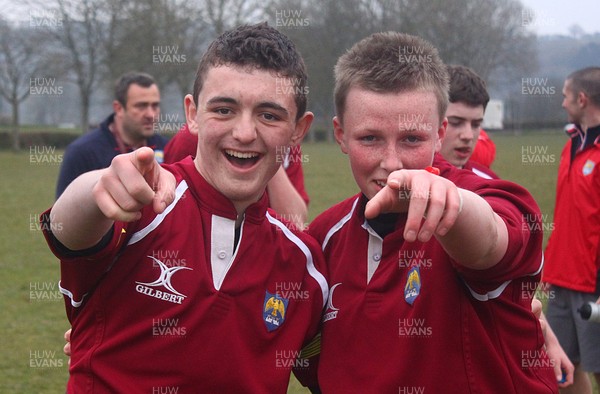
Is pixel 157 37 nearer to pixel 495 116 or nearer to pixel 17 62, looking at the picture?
pixel 17 62

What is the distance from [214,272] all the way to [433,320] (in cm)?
76

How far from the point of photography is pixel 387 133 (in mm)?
2402

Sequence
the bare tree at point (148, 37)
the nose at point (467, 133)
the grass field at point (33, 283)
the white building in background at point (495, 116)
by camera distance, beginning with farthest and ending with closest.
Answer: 1. the white building in background at point (495, 116)
2. the bare tree at point (148, 37)
3. the grass field at point (33, 283)
4. the nose at point (467, 133)

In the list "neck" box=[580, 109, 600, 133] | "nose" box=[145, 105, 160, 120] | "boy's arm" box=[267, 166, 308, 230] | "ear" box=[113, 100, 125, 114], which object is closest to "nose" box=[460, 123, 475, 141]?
"boy's arm" box=[267, 166, 308, 230]

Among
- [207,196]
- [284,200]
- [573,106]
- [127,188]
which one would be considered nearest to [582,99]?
[573,106]

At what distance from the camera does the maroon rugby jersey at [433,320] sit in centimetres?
226

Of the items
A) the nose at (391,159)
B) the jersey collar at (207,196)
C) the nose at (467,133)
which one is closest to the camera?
the nose at (391,159)

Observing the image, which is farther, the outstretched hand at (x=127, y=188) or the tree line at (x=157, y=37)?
the tree line at (x=157, y=37)

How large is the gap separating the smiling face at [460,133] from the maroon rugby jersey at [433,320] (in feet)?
6.86

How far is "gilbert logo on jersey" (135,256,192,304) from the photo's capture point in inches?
92.0

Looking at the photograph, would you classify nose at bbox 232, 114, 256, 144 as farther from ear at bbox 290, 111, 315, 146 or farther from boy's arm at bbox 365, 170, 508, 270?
boy's arm at bbox 365, 170, 508, 270

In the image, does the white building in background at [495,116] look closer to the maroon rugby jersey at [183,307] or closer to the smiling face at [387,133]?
the smiling face at [387,133]

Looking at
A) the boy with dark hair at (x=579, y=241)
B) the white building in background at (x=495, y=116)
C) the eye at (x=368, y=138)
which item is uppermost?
the eye at (x=368, y=138)

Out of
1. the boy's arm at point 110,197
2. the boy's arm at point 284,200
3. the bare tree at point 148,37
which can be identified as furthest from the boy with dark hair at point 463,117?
the bare tree at point 148,37
